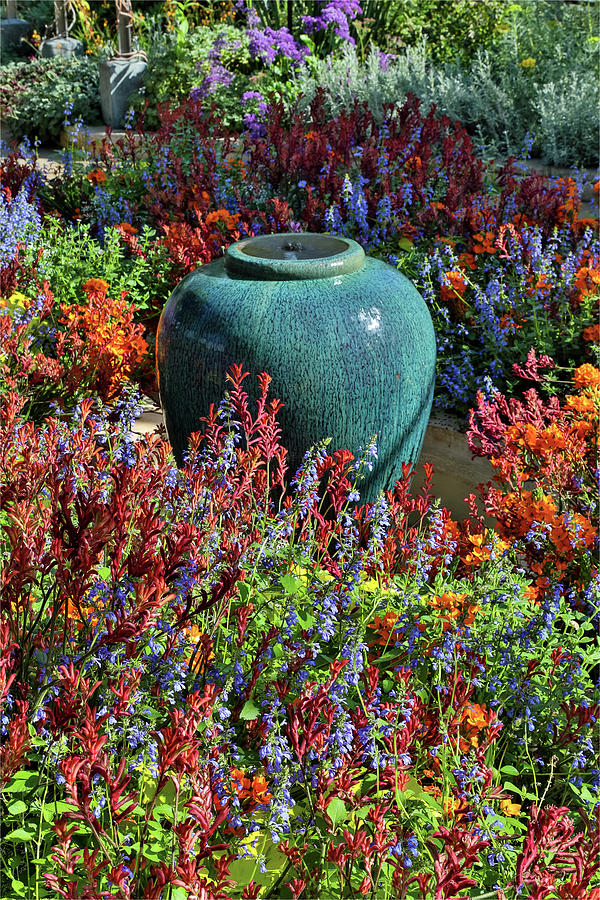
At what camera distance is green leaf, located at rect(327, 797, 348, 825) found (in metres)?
1.40

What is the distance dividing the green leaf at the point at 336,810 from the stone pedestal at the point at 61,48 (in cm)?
1158

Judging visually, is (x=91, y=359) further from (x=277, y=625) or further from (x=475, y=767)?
(x=475, y=767)

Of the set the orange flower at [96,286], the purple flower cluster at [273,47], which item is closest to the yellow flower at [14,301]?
the orange flower at [96,286]

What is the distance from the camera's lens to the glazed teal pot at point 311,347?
2.80m

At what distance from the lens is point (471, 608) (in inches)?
75.2

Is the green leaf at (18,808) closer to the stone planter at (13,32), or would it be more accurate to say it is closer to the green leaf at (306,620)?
the green leaf at (306,620)

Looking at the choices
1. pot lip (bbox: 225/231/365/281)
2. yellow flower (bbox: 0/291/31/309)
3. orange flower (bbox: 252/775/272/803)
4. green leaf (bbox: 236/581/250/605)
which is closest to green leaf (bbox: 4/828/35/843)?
orange flower (bbox: 252/775/272/803)

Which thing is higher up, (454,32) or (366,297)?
(454,32)

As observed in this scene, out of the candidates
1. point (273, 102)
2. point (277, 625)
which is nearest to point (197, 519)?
point (277, 625)

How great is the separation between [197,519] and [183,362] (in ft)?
3.53

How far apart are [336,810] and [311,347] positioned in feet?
5.34

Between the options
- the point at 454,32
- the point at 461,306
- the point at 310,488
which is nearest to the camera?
the point at 310,488

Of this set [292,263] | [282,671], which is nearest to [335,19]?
[292,263]

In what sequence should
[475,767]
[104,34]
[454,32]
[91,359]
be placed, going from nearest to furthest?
[475,767] → [91,359] → [454,32] → [104,34]
